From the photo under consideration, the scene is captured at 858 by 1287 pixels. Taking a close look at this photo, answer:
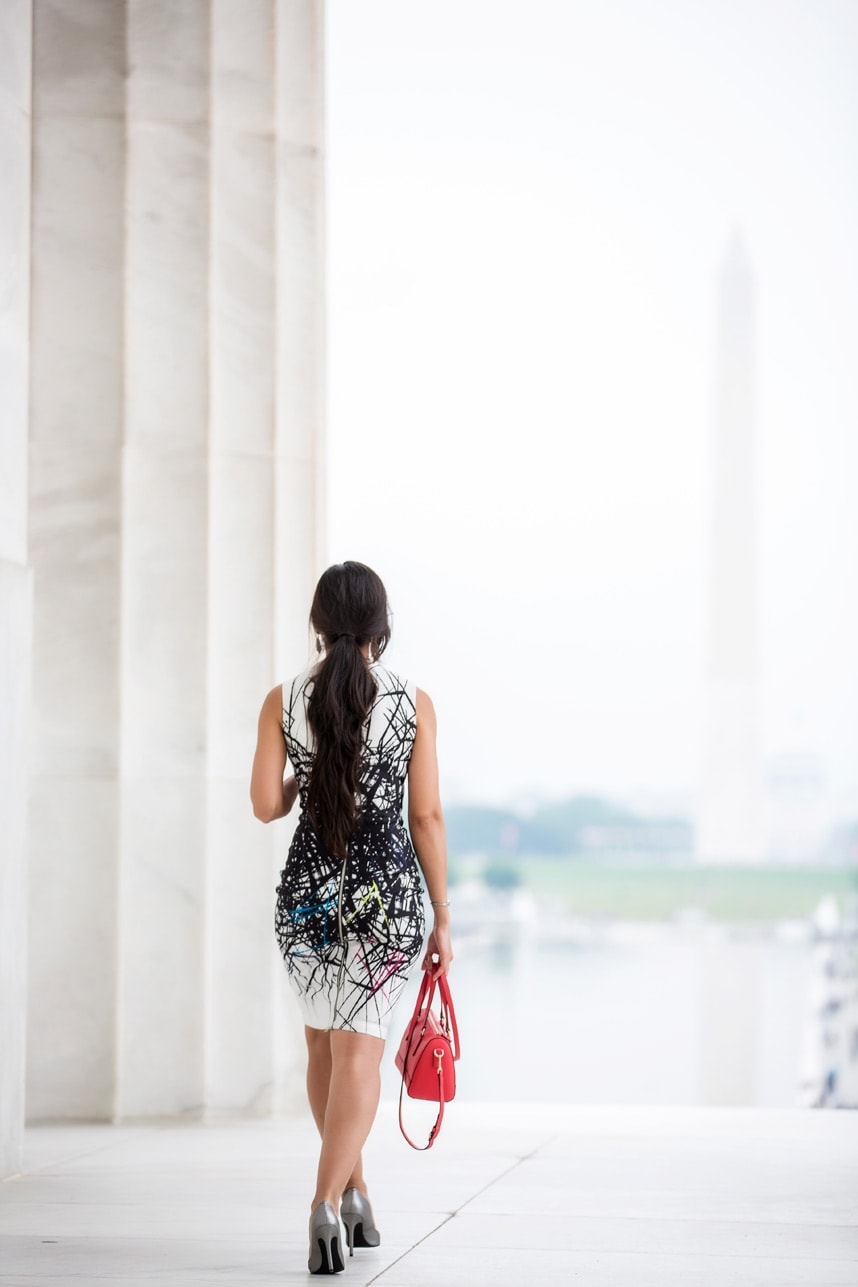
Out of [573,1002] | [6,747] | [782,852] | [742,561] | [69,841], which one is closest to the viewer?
[6,747]

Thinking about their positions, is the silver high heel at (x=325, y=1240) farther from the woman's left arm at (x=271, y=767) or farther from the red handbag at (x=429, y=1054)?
the woman's left arm at (x=271, y=767)

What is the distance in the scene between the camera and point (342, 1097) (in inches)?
246

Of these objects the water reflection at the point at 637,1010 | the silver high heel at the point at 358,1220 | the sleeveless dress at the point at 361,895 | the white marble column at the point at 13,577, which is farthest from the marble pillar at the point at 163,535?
the water reflection at the point at 637,1010

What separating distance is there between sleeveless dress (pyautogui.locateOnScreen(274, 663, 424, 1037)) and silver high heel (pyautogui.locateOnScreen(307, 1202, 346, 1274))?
65cm

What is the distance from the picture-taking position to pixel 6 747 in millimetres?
8633

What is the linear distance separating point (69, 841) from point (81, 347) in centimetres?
316

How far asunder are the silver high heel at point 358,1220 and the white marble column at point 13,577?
97.9 inches

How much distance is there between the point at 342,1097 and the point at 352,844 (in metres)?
0.91

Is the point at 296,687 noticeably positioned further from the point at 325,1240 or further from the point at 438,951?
the point at 325,1240

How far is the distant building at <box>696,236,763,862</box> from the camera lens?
228ft

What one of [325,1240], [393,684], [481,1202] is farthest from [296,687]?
[481,1202]

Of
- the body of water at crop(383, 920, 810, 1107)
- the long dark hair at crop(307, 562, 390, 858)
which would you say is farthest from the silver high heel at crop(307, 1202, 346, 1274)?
the body of water at crop(383, 920, 810, 1107)

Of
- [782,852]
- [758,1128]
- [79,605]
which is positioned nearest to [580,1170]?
[758,1128]

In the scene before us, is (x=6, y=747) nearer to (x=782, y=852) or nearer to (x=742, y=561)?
(x=742, y=561)
